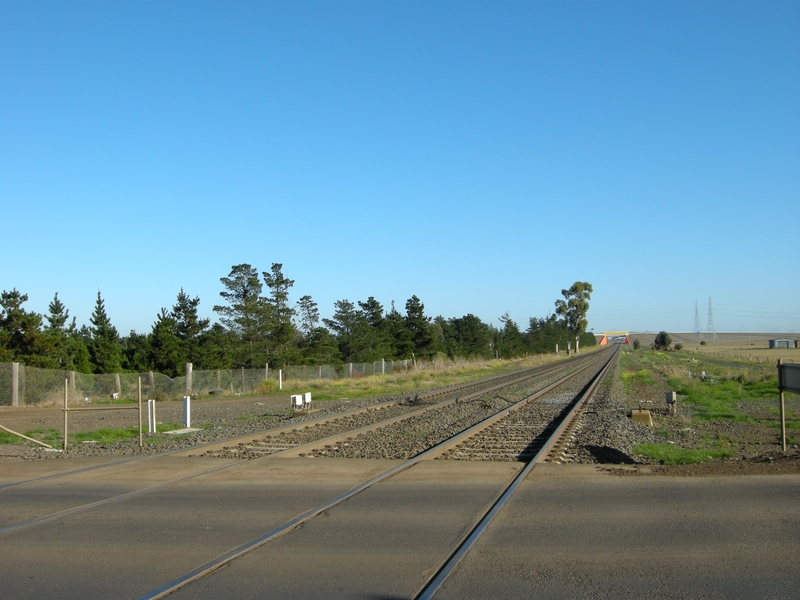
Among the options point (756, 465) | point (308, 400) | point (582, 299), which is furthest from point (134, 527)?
point (582, 299)

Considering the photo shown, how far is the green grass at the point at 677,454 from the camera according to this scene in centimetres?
1286

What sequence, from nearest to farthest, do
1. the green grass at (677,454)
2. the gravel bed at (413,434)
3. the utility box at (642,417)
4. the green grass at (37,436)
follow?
the green grass at (677,454)
the gravel bed at (413,434)
the green grass at (37,436)
the utility box at (642,417)

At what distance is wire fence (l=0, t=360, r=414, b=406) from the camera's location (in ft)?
103

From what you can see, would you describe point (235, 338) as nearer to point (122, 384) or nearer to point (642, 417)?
point (122, 384)

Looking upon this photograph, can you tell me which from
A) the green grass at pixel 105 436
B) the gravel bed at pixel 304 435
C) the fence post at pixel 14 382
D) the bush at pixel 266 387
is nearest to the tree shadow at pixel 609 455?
the gravel bed at pixel 304 435

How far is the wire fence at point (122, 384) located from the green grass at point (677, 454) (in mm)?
18292

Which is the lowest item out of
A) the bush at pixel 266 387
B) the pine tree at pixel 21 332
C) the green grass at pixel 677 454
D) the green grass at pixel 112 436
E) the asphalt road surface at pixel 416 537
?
the bush at pixel 266 387

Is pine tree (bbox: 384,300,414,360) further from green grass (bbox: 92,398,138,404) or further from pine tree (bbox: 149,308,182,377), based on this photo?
green grass (bbox: 92,398,138,404)

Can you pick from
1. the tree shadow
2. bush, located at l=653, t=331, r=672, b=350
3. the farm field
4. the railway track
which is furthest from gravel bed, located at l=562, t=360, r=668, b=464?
bush, located at l=653, t=331, r=672, b=350

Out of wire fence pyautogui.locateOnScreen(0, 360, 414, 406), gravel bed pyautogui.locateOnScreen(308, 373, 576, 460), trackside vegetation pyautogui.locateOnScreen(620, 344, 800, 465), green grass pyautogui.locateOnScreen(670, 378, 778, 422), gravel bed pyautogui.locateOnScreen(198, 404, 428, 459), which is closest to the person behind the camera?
trackside vegetation pyautogui.locateOnScreen(620, 344, 800, 465)

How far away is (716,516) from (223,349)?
5026 cm

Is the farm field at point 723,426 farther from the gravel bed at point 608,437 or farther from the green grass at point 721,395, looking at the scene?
the gravel bed at point 608,437

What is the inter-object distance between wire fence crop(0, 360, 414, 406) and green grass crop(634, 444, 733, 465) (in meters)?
18.3

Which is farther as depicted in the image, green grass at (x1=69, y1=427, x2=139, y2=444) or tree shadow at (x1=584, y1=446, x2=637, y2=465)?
green grass at (x1=69, y1=427, x2=139, y2=444)
